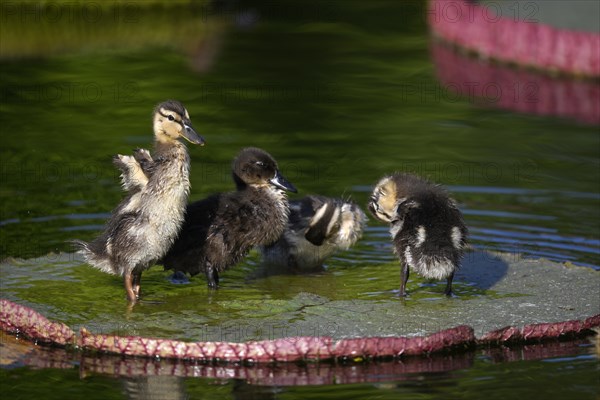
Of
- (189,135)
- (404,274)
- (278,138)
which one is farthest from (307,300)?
(278,138)

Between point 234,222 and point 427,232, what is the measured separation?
4.65 ft

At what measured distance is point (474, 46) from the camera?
58.7 feet

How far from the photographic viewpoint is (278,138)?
13523 millimetres

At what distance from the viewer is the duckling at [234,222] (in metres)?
9.20

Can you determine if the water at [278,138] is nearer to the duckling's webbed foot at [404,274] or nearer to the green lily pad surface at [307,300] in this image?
the green lily pad surface at [307,300]

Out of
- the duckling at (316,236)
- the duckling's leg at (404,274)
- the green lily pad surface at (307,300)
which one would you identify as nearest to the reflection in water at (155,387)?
the green lily pad surface at (307,300)

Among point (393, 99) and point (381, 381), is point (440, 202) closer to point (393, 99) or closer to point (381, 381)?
point (381, 381)

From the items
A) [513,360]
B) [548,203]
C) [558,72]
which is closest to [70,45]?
[558,72]

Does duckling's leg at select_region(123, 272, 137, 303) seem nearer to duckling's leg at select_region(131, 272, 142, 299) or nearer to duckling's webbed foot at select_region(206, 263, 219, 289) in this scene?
duckling's leg at select_region(131, 272, 142, 299)

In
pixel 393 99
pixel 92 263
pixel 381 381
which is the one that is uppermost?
pixel 393 99

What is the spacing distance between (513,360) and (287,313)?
1.53 m

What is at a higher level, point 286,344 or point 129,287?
point 129,287

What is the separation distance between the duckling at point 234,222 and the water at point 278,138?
220 millimetres

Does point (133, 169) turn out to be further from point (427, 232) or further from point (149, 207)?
point (427, 232)
